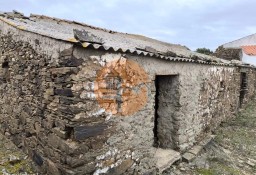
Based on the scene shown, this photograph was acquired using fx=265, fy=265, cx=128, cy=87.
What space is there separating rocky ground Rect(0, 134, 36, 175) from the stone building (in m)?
0.14

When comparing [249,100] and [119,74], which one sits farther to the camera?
[249,100]

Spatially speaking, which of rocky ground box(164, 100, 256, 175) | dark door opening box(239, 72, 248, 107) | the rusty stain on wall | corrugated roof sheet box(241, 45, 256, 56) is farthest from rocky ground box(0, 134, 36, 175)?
corrugated roof sheet box(241, 45, 256, 56)

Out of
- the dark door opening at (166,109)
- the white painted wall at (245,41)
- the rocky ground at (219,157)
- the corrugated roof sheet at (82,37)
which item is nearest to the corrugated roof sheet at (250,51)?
the white painted wall at (245,41)

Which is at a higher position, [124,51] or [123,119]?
[124,51]

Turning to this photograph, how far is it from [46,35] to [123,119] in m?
1.82

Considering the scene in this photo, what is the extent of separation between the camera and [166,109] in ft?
20.9

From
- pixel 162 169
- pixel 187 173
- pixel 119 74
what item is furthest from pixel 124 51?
pixel 187 173

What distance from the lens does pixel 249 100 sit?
46.1ft

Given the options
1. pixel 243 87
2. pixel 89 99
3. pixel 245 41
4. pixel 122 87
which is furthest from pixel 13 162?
pixel 245 41

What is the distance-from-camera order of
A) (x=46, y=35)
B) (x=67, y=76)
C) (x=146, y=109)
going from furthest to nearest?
(x=146, y=109) → (x=46, y=35) → (x=67, y=76)

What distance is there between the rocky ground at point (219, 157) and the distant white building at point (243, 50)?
5.52 metres

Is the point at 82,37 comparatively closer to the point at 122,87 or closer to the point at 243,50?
the point at 122,87

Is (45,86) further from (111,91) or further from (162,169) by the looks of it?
(162,169)

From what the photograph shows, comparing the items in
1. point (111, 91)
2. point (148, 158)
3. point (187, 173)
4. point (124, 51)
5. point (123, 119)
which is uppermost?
point (124, 51)
